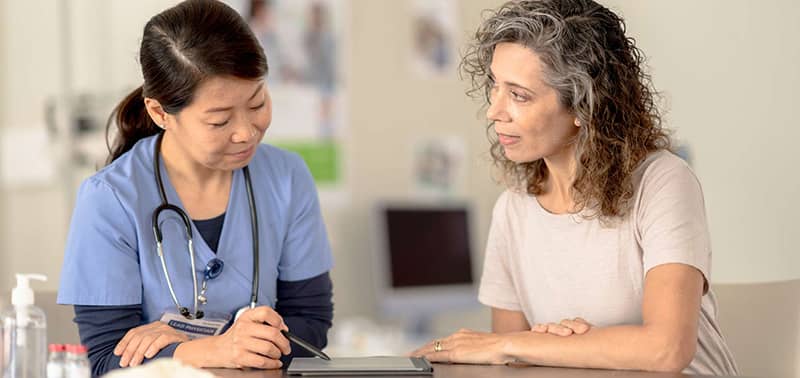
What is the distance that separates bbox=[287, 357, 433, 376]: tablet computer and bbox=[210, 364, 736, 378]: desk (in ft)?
0.07

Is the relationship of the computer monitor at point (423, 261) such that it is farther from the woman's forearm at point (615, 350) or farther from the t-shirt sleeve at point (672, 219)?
the woman's forearm at point (615, 350)

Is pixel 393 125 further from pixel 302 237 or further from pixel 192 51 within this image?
pixel 192 51

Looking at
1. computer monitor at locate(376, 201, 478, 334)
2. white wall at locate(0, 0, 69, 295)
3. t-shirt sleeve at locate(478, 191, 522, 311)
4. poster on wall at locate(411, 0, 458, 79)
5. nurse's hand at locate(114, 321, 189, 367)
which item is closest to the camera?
nurse's hand at locate(114, 321, 189, 367)

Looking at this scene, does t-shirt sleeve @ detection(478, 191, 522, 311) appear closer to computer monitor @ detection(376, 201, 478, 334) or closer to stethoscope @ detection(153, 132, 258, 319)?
stethoscope @ detection(153, 132, 258, 319)

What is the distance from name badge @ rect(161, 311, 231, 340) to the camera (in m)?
1.68

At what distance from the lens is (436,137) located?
14.8ft

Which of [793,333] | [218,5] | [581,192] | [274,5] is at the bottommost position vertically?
[793,333]

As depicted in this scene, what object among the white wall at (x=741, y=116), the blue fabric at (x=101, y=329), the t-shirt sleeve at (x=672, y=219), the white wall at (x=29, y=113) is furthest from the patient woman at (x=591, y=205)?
the white wall at (x=29, y=113)

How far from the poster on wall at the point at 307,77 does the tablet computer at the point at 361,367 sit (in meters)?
2.58

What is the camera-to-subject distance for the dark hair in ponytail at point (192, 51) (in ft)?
5.43

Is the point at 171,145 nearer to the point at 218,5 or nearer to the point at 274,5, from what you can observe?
the point at 218,5

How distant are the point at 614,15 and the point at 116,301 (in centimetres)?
96

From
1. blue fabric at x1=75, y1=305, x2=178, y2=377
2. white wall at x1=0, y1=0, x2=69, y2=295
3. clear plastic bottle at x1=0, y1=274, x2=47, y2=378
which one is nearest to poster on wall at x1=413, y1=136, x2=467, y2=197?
white wall at x1=0, y1=0, x2=69, y2=295

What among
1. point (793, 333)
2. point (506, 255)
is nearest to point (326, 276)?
point (506, 255)
